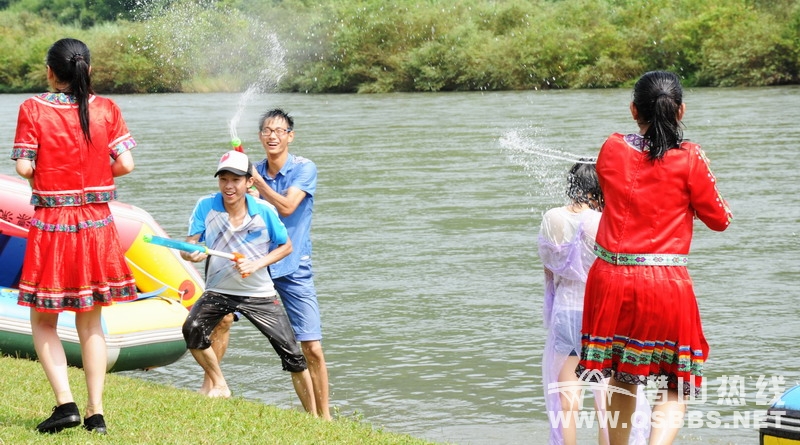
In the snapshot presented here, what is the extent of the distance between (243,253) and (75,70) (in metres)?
1.57

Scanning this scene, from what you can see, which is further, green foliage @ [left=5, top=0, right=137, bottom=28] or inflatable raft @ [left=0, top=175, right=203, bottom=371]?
green foliage @ [left=5, top=0, right=137, bottom=28]

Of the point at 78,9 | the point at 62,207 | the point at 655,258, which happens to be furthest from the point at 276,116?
the point at 78,9

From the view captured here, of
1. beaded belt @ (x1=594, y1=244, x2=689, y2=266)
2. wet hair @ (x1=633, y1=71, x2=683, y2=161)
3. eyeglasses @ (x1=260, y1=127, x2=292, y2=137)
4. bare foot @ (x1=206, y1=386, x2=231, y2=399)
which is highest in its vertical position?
wet hair @ (x1=633, y1=71, x2=683, y2=161)

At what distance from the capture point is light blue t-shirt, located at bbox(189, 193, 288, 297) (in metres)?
6.56

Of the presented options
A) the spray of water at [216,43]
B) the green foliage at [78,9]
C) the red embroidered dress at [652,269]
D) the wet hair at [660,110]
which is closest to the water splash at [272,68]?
the spray of water at [216,43]

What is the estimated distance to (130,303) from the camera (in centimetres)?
888

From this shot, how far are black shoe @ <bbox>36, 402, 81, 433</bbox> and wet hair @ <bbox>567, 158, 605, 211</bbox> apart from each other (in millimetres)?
2462

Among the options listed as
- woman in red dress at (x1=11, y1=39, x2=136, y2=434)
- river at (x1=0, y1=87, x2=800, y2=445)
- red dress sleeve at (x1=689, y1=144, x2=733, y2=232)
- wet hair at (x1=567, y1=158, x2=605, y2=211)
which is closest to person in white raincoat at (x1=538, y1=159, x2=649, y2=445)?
wet hair at (x1=567, y1=158, x2=605, y2=211)

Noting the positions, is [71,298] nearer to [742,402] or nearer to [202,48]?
[742,402]

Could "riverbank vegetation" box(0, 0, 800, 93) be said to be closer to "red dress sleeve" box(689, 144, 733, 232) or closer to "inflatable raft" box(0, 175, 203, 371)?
"inflatable raft" box(0, 175, 203, 371)

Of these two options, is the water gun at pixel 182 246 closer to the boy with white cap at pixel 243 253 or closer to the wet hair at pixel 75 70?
the boy with white cap at pixel 243 253

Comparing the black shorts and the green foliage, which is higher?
the green foliage

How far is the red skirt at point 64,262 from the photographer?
533 centimetres

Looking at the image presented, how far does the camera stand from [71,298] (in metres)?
5.35
